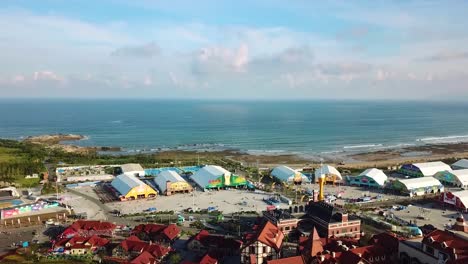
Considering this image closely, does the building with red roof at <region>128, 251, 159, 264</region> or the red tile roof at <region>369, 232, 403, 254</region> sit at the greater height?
the red tile roof at <region>369, 232, 403, 254</region>

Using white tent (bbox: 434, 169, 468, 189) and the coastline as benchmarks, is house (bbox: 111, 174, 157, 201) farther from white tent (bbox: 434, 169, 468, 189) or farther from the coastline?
white tent (bbox: 434, 169, 468, 189)

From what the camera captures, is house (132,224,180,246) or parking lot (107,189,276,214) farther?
parking lot (107,189,276,214)

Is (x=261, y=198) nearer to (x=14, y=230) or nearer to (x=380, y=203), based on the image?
(x=380, y=203)

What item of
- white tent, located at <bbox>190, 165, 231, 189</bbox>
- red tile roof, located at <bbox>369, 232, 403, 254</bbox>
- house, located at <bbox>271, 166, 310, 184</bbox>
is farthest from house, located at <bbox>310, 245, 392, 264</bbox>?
house, located at <bbox>271, 166, 310, 184</bbox>

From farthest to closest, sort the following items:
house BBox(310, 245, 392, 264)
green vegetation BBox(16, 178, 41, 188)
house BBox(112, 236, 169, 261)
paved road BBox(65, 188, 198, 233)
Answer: green vegetation BBox(16, 178, 41, 188) < paved road BBox(65, 188, 198, 233) < house BBox(112, 236, 169, 261) < house BBox(310, 245, 392, 264)

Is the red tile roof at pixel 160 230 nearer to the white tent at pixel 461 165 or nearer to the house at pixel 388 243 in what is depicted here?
the house at pixel 388 243

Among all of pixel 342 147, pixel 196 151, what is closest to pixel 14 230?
pixel 196 151
